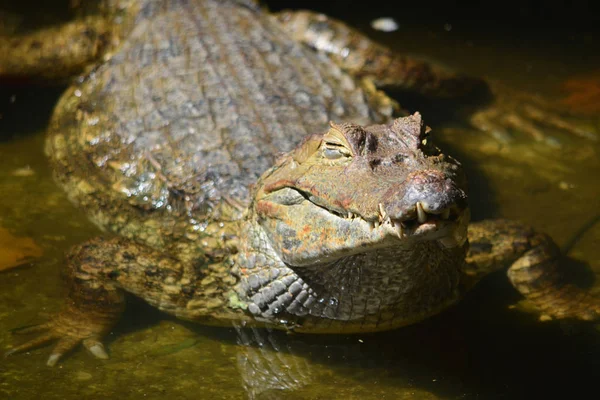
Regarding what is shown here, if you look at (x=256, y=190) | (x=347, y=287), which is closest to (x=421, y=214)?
(x=347, y=287)

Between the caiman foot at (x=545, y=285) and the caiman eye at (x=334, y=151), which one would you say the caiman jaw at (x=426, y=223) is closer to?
the caiman eye at (x=334, y=151)

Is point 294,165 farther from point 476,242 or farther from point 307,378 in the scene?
point 476,242

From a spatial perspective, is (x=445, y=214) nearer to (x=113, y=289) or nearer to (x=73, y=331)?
(x=113, y=289)

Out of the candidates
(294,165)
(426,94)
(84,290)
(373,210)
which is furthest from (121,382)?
(426,94)

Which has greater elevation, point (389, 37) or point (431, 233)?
point (431, 233)

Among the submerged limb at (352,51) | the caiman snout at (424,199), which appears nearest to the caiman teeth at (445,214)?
the caiman snout at (424,199)

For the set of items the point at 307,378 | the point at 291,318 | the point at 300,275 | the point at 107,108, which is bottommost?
the point at 307,378

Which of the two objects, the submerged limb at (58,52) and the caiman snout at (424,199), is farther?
the submerged limb at (58,52)
